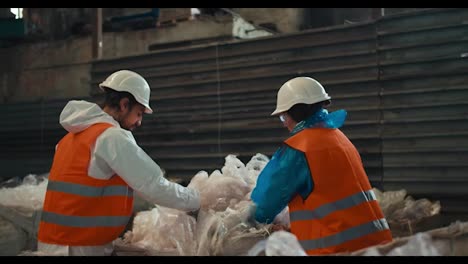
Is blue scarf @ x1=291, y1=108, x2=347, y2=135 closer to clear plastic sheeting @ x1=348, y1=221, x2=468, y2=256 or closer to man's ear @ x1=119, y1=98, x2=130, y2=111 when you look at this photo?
clear plastic sheeting @ x1=348, y1=221, x2=468, y2=256

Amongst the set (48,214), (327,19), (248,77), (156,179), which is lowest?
(48,214)

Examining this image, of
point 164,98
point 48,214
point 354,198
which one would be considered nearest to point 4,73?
point 164,98

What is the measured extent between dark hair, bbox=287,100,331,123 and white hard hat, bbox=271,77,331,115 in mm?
24

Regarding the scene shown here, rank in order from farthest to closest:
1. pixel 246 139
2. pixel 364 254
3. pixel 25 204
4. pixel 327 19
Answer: pixel 327 19 < pixel 246 139 < pixel 25 204 < pixel 364 254

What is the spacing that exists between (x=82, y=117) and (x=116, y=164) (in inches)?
13.1

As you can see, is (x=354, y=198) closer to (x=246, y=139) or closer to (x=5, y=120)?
(x=246, y=139)

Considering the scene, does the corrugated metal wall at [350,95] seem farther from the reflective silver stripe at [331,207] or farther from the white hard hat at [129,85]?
the white hard hat at [129,85]

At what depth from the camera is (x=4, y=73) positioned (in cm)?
971

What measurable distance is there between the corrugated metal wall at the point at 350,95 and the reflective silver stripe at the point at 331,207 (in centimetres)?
227

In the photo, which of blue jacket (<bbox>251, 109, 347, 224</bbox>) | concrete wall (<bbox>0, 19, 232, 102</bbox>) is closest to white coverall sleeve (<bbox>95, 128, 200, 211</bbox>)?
blue jacket (<bbox>251, 109, 347, 224</bbox>)

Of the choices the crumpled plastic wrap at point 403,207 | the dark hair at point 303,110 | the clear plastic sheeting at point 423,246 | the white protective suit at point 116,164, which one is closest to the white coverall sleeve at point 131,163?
the white protective suit at point 116,164

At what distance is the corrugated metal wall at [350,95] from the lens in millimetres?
4137

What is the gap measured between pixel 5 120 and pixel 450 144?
6.15 m

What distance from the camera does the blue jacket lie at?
82.7 inches
